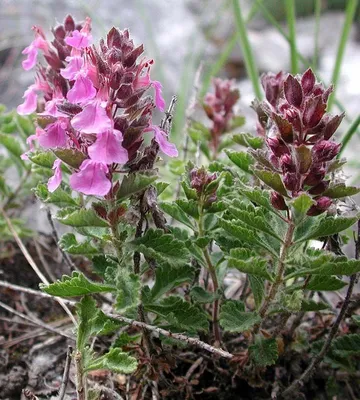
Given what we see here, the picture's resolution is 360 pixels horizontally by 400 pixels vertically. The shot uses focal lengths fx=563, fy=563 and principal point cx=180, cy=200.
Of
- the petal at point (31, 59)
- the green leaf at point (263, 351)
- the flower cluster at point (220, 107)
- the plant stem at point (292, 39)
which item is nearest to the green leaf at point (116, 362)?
the green leaf at point (263, 351)

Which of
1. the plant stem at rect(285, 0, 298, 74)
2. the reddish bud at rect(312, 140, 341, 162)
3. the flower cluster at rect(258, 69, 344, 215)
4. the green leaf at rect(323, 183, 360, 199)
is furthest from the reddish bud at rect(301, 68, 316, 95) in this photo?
the plant stem at rect(285, 0, 298, 74)

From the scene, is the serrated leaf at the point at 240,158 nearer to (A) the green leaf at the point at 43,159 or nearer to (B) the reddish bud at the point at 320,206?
(B) the reddish bud at the point at 320,206

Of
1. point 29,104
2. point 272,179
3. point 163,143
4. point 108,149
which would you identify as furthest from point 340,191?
point 29,104

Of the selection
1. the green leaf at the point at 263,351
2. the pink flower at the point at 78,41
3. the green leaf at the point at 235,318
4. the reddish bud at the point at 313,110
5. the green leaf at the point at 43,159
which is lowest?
the green leaf at the point at 263,351

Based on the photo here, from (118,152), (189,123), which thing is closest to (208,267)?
(118,152)

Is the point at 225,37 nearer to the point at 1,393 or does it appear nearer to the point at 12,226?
the point at 12,226
